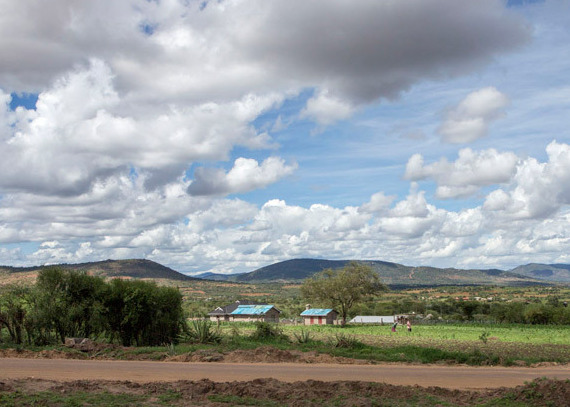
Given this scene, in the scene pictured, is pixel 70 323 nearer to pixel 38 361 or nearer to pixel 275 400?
pixel 38 361

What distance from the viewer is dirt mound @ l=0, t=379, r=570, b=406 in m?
14.2

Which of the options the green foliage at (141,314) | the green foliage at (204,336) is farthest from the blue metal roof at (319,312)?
the green foliage at (204,336)

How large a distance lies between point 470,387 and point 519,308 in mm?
67039

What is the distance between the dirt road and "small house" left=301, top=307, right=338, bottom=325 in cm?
5963

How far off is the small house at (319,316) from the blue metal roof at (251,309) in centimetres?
675

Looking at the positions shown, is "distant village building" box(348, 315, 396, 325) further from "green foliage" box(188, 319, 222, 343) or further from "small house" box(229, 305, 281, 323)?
"green foliage" box(188, 319, 222, 343)

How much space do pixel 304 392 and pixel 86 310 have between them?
727 inches

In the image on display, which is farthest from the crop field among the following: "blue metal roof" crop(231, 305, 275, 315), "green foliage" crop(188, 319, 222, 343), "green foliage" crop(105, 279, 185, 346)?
"blue metal roof" crop(231, 305, 275, 315)

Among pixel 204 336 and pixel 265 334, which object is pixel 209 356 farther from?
pixel 265 334

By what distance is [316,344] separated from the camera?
3000 centimetres

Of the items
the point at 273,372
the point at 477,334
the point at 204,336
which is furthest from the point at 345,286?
the point at 273,372

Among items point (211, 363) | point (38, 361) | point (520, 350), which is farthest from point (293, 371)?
point (520, 350)

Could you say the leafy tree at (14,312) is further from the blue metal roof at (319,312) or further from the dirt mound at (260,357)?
the blue metal roof at (319,312)

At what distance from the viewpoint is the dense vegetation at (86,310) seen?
2831cm
